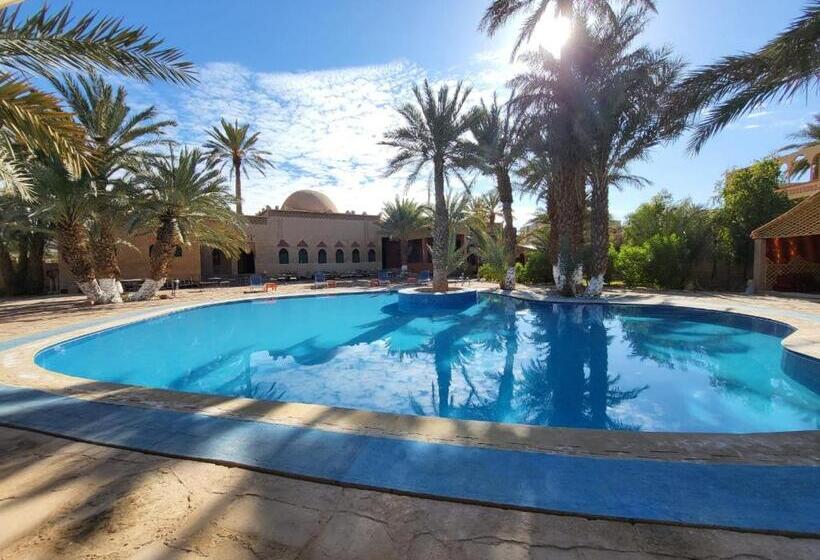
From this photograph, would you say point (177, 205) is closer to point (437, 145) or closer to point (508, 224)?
point (437, 145)

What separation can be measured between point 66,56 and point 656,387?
9128 mm

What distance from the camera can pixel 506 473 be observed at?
269cm

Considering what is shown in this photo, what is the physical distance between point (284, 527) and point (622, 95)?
1441cm

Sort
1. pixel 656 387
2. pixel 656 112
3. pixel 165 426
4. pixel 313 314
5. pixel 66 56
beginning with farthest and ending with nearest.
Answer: pixel 313 314
pixel 656 112
pixel 656 387
pixel 66 56
pixel 165 426

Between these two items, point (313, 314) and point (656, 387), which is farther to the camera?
point (313, 314)

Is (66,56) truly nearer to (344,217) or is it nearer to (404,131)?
(404,131)

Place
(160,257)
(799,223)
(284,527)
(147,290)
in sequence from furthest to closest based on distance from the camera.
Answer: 1. (147,290)
2. (160,257)
3. (799,223)
4. (284,527)

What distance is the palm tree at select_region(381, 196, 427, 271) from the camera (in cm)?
2861

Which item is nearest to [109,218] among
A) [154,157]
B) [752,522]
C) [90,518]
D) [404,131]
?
[154,157]

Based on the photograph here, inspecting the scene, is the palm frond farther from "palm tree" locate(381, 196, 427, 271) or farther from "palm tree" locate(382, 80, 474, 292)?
"palm tree" locate(381, 196, 427, 271)

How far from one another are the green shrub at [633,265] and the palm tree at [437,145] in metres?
8.24

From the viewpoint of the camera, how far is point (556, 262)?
628 inches

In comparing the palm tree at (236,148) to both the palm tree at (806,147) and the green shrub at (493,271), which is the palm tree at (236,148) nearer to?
the green shrub at (493,271)

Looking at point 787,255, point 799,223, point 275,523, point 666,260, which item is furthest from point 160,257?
point 787,255
